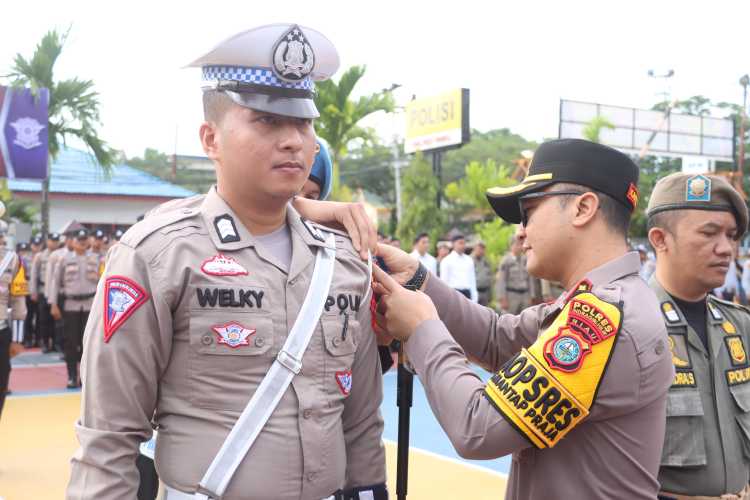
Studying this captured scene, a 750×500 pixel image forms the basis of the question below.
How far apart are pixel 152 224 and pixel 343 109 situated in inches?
670

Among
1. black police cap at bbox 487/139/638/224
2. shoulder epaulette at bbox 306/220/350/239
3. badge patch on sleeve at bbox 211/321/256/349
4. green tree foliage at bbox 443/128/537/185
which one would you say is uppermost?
green tree foliage at bbox 443/128/537/185

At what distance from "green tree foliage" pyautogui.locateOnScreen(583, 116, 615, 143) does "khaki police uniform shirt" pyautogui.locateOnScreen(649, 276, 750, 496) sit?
73.1 feet

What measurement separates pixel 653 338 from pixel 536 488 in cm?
52

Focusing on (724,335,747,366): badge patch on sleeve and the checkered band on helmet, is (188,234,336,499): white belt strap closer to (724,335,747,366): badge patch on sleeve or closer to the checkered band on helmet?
the checkered band on helmet

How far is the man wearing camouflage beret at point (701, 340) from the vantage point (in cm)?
264

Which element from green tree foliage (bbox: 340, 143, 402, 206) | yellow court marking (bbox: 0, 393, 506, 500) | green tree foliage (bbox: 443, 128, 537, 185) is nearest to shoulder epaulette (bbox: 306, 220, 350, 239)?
yellow court marking (bbox: 0, 393, 506, 500)

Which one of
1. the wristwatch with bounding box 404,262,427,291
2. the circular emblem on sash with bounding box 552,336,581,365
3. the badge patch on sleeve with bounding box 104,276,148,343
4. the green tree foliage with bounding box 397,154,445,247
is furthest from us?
the green tree foliage with bounding box 397,154,445,247

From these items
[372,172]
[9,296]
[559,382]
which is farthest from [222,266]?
[372,172]

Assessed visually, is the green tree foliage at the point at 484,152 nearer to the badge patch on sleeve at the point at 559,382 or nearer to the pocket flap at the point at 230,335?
the badge patch on sleeve at the point at 559,382

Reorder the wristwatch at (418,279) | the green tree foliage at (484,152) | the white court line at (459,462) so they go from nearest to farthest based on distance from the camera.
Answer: the wristwatch at (418,279), the white court line at (459,462), the green tree foliage at (484,152)

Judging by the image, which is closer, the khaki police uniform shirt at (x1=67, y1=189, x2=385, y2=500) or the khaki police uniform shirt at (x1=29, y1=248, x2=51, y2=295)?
the khaki police uniform shirt at (x1=67, y1=189, x2=385, y2=500)

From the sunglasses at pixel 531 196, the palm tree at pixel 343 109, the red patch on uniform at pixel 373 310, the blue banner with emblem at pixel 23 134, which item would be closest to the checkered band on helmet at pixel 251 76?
the red patch on uniform at pixel 373 310

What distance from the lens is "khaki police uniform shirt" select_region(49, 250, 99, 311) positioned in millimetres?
9672

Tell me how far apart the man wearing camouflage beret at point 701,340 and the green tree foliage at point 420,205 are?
1933 cm
